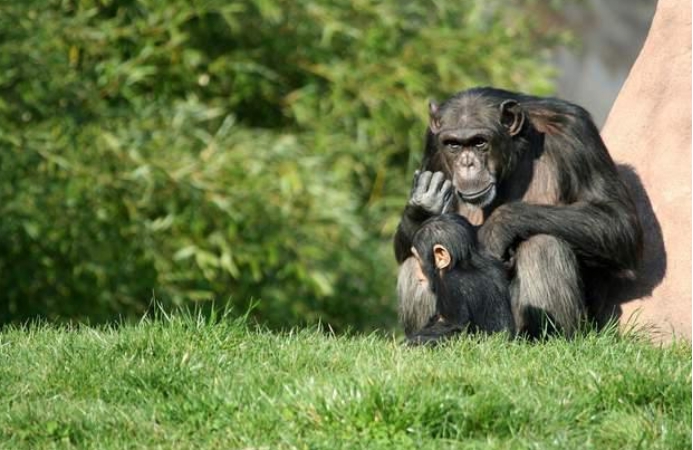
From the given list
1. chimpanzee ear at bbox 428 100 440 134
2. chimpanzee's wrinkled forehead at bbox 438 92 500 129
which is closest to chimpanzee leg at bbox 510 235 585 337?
chimpanzee's wrinkled forehead at bbox 438 92 500 129

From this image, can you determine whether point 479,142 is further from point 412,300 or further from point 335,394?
point 335,394

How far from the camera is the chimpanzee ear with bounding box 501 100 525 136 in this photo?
7363mm

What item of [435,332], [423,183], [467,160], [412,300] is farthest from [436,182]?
[435,332]

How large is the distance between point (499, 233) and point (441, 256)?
1.47 ft

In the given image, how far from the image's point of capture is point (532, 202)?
24.5 ft

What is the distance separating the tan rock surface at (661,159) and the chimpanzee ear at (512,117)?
0.78 m

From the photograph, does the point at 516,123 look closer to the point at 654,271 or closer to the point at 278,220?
the point at 654,271

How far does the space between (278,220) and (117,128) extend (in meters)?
1.50

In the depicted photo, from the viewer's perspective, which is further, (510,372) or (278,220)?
(278,220)

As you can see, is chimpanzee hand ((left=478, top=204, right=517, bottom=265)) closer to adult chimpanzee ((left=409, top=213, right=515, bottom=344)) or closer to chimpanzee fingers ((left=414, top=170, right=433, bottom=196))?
adult chimpanzee ((left=409, top=213, right=515, bottom=344))

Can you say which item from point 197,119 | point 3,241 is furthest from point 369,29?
point 3,241

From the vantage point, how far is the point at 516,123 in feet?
24.2

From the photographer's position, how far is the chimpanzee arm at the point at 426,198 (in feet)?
23.8

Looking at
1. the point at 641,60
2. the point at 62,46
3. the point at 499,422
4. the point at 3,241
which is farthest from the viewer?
the point at 62,46
